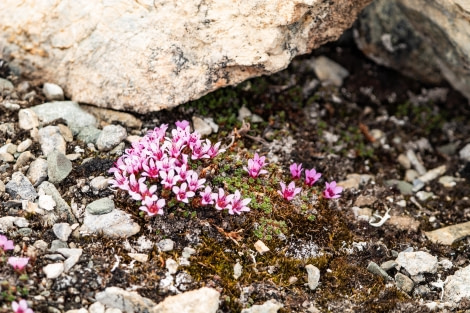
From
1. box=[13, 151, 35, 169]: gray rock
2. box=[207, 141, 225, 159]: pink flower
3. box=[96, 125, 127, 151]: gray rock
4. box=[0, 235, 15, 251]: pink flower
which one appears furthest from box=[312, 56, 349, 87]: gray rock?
box=[0, 235, 15, 251]: pink flower

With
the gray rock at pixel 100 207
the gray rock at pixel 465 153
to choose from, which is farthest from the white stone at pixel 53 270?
the gray rock at pixel 465 153

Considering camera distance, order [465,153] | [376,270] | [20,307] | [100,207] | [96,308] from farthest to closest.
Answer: [465,153], [376,270], [100,207], [96,308], [20,307]

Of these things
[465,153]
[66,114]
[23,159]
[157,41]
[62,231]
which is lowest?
[465,153]

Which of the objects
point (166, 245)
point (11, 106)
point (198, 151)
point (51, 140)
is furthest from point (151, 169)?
point (11, 106)

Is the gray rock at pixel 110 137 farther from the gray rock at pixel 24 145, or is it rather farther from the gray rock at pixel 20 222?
the gray rock at pixel 20 222

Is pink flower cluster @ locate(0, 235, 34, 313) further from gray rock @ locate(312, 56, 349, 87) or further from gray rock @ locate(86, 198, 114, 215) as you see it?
gray rock @ locate(312, 56, 349, 87)

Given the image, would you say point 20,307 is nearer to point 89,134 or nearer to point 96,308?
point 96,308

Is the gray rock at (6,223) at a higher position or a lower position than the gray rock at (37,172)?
lower
